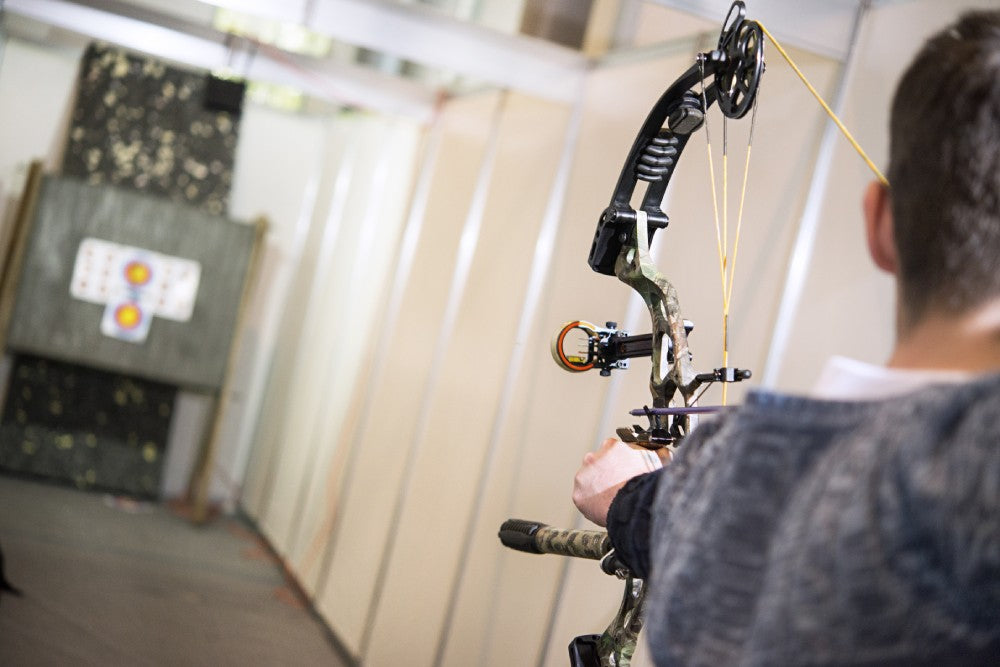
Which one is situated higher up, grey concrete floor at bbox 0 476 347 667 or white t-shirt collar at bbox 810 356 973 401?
white t-shirt collar at bbox 810 356 973 401

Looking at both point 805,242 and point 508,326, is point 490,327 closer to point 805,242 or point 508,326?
point 508,326

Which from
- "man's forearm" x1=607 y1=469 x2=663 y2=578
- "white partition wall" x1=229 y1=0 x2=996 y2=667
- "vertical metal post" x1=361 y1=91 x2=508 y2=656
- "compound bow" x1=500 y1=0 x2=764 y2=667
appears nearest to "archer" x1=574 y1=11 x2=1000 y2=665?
"man's forearm" x1=607 y1=469 x2=663 y2=578

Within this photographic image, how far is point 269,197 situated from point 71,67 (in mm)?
1126

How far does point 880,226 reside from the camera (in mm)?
749

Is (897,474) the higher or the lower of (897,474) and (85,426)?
the higher

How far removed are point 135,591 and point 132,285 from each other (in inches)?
70.5

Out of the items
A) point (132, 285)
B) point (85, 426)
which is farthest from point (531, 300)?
point (85, 426)

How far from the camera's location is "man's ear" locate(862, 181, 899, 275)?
29.1 inches

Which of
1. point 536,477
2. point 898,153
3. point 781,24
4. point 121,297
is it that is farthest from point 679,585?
point 121,297

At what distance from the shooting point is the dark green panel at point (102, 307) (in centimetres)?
515

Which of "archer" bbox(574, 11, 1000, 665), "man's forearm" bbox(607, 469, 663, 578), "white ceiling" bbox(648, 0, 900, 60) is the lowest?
"man's forearm" bbox(607, 469, 663, 578)

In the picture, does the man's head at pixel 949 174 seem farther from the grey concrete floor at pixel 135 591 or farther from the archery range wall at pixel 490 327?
the grey concrete floor at pixel 135 591

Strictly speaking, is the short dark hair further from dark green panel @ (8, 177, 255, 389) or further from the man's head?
dark green panel @ (8, 177, 255, 389)

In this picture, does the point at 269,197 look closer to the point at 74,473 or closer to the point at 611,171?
the point at 74,473
